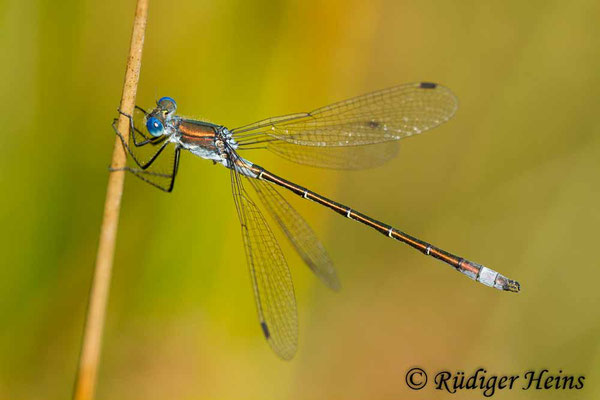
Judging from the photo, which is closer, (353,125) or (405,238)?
(353,125)

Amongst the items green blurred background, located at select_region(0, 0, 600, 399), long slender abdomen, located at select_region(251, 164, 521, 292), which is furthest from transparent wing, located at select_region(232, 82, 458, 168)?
green blurred background, located at select_region(0, 0, 600, 399)

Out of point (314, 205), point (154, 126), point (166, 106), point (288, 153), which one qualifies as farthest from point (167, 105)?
point (314, 205)

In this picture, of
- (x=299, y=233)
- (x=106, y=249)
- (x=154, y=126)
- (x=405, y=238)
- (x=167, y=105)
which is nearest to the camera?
(x=106, y=249)

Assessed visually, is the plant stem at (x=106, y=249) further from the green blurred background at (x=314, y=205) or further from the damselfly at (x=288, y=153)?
the green blurred background at (x=314, y=205)

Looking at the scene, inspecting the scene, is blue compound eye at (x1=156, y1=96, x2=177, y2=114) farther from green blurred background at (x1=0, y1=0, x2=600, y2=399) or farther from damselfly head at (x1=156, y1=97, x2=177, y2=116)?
green blurred background at (x1=0, y1=0, x2=600, y2=399)

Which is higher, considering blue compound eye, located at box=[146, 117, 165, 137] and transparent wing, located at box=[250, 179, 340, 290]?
blue compound eye, located at box=[146, 117, 165, 137]

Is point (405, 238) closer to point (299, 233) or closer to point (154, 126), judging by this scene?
point (299, 233)

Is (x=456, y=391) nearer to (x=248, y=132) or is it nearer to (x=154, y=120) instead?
(x=248, y=132)

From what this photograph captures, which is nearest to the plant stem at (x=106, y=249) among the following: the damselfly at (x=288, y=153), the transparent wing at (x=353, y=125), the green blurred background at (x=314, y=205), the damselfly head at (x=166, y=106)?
the damselfly at (x=288, y=153)
